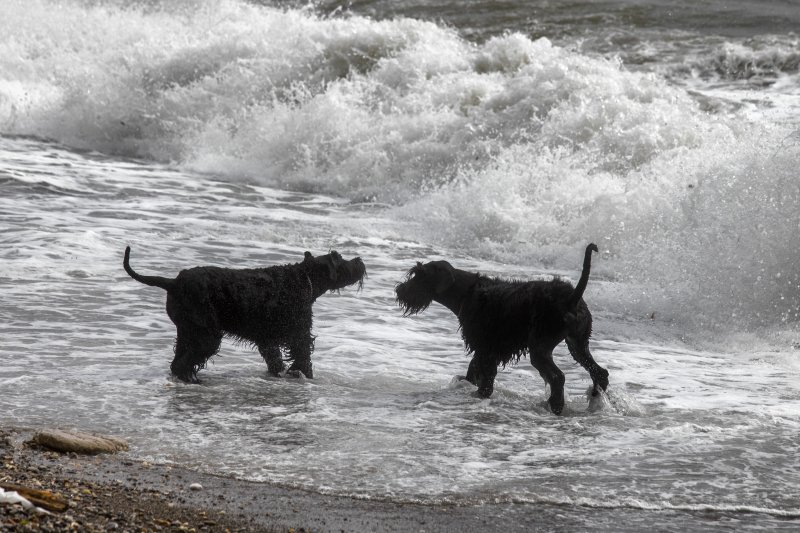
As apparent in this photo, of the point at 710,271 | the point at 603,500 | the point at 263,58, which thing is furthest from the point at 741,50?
the point at 603,500

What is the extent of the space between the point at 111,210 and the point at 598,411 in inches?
306

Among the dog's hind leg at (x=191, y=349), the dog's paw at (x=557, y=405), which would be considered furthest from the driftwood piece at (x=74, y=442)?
the dog's paw at (x=557, y=405)

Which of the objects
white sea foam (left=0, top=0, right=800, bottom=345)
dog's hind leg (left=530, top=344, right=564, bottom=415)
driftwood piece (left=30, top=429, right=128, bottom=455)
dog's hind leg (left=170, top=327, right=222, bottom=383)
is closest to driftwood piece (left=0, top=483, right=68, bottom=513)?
driftwood piece (left=30, top=429, right=128, bottom=455)

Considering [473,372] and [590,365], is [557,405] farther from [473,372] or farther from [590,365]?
[473,372]

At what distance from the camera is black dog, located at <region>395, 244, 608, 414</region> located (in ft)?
20.6

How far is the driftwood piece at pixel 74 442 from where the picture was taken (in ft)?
16.9

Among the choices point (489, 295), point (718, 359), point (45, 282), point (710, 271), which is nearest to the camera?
point (489, 295)

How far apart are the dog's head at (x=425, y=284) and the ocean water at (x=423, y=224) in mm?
507

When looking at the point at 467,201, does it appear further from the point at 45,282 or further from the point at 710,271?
the point at 45,282

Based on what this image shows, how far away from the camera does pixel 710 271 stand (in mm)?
9836

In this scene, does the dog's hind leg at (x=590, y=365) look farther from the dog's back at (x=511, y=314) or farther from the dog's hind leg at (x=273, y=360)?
the dog's hind leg at (x=273, y=360)

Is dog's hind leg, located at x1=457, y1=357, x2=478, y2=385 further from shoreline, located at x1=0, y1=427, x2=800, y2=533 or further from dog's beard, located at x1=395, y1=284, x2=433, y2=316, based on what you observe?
shoreline, located at x1=0, y1=427, x2=800, y2=533

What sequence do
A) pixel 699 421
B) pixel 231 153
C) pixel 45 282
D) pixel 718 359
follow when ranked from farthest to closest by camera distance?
1. pixel 231 153
2. pixel 45 282
3. pixel 718 359
4. pixel 699 421

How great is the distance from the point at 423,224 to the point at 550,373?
662 cm
